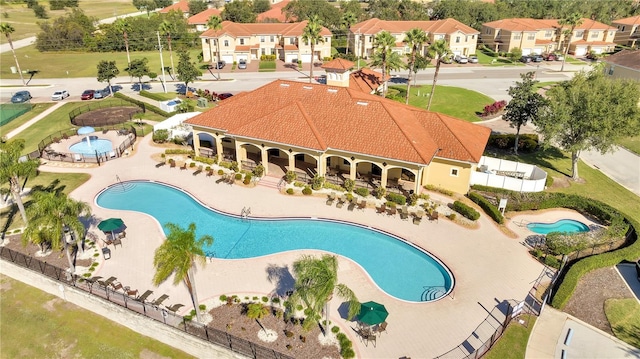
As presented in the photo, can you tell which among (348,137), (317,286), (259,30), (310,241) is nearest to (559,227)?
(348,137)

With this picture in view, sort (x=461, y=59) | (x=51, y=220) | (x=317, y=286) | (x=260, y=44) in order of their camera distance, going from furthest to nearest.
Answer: (x=260, y=44) < (x=461, y=59) < (x=51, y=220) < (x=317, y=286)

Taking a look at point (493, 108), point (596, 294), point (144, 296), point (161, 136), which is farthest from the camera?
point (493, 108)

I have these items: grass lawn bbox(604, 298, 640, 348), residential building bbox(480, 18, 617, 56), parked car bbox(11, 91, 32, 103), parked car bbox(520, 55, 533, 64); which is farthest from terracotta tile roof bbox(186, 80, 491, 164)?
residential building bbox(480, 18, 617, 56)

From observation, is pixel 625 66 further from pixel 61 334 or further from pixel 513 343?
pixel 61 334

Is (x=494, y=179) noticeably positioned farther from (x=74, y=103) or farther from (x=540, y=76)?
(x=74, y=103)

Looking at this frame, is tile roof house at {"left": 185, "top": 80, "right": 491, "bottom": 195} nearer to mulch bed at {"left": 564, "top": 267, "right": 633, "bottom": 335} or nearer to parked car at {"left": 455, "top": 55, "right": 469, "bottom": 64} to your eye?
mulch bed at {"left": 564, "top": 267, "right": 633, "bottom": 335}

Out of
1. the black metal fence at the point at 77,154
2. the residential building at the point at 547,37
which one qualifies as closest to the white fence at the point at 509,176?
the black metal fence at the point at 77,154
